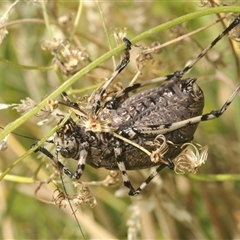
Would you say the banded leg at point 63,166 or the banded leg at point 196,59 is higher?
the banded leg at point 196,59

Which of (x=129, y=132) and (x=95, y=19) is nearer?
(x=129, y=132)

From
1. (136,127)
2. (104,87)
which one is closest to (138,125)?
(136,127)

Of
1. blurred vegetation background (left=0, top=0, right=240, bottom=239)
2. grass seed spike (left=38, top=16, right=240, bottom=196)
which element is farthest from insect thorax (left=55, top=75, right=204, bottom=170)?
blurred vegetation background (left=0, top=0, right=240, bottom=239)

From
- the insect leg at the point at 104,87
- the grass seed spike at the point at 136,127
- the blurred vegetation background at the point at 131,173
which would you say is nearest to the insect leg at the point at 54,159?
the grass seed spike at the point at 136,127

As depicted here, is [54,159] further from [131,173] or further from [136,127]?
[131,173]

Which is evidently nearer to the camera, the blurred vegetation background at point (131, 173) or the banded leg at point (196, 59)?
the banded leg at point (196, 59)

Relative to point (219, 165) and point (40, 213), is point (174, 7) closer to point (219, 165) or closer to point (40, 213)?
point (219, 165)

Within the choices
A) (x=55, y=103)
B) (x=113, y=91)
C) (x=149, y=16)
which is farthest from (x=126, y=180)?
(x=149, y=16)

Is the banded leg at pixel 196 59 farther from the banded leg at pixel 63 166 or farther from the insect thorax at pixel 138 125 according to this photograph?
the banded leg at pixel 63 166
